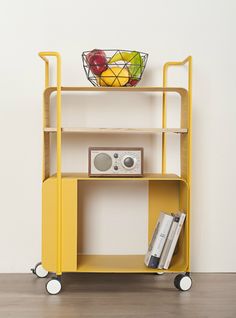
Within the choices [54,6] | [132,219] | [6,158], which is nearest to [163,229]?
[132,219]

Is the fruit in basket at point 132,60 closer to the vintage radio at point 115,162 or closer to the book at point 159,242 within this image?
the vintage radio at point 115,162

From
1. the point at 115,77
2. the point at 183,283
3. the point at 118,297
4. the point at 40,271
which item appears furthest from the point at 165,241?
the point at 115,77

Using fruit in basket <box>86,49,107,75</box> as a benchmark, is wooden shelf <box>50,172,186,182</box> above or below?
below

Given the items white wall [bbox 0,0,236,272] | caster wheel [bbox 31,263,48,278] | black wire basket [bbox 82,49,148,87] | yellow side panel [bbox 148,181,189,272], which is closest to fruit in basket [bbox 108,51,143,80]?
black wire basket [bbox 82,49,148,87]

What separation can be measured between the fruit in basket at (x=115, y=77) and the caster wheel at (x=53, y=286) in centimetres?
83

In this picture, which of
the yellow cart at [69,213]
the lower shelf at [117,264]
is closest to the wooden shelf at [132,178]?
the yellow cart at [69,213]

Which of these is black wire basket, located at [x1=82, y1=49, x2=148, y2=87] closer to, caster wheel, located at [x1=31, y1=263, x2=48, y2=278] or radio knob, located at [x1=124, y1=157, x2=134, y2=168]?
radio knob, located at [x1=124, y1=157, x2=134, y2=168]

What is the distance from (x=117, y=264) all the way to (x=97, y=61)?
2.83ft

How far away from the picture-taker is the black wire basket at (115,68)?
202 cm

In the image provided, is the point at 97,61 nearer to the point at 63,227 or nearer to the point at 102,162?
the point at 102,162

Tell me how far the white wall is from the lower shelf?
0.47 feet

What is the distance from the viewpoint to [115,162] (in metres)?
2.00

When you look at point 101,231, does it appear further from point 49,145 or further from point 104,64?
point 104,64

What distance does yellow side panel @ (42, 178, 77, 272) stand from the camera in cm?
199
